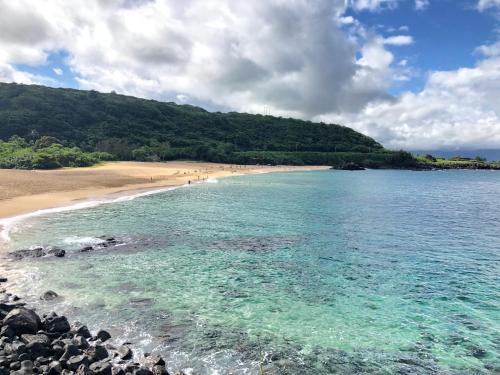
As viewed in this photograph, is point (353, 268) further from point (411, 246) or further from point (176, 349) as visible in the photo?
point (176, 349)

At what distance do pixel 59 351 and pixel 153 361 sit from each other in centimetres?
315

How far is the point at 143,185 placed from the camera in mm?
71500

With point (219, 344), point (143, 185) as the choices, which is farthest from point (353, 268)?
point (143, 185)

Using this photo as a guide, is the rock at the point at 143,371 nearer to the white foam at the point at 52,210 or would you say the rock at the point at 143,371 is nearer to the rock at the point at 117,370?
the rock at the point at 117,370

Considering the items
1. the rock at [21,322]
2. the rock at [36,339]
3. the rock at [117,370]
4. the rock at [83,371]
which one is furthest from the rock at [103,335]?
the rock at [83,371]

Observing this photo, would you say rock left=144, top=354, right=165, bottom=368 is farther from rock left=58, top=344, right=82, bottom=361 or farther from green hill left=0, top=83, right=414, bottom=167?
green hill left=0, top=83, right=414, bottom=167

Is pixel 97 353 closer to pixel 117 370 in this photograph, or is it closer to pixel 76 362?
pixel 76 362

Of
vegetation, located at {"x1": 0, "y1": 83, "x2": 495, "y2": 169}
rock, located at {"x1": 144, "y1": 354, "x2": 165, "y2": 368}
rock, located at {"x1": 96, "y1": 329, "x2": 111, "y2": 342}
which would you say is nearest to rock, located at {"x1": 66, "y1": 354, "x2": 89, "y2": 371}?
rock, located at {"x1": 144, "y1": 354, "x2": 165, "y2": 368}

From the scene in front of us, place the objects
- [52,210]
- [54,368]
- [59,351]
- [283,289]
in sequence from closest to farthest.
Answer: [54,368], [59,351], [283,289], [52,210]

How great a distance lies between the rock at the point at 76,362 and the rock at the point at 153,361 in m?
1.82

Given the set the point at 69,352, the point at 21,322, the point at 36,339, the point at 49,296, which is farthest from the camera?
the point at 49,296

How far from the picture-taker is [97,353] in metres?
12.7

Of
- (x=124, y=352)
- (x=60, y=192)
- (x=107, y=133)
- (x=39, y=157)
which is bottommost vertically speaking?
(x=124, y=352)


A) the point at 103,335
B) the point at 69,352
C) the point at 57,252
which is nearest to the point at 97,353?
the point at 69,352
